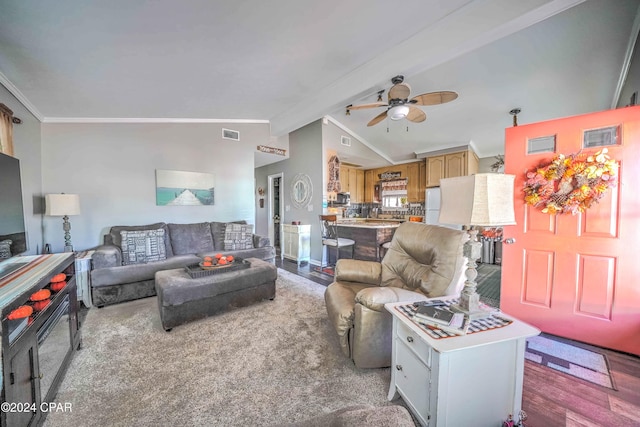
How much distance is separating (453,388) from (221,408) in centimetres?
131

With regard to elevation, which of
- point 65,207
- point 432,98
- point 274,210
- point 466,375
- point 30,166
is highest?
point 432,98

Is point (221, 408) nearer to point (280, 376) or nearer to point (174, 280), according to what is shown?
point (280, 376)

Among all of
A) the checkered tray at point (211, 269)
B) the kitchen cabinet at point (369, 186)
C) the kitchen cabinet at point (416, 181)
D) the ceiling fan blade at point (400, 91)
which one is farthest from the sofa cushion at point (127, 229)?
the kitchen cabinet at point (416, 181)

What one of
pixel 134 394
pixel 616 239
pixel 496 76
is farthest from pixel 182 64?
pixel 616 239

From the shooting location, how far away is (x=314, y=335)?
2.24 m

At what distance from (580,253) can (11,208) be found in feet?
15.4

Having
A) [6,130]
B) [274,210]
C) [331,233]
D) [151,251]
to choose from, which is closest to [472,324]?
[331,233]

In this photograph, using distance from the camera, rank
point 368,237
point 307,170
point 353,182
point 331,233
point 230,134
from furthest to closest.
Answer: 1. point 353,182
2. point 307,170
3. point 230,134
4. point 368,237
5. point 331,233

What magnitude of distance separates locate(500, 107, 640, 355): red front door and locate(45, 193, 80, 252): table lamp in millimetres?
5125

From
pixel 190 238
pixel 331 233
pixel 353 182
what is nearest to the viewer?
pixel 190 238

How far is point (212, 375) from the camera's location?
5.68 ft

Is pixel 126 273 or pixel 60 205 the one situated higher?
pixel 60 205

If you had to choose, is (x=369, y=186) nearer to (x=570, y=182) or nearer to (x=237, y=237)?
(x=237, y=237)

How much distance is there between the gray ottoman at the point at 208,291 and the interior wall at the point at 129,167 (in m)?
1.87
